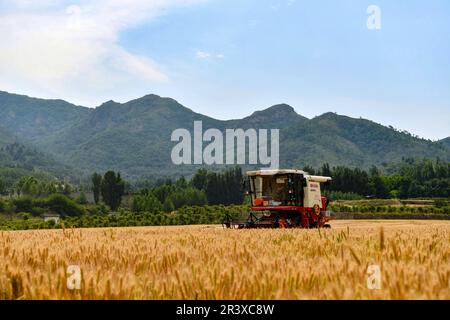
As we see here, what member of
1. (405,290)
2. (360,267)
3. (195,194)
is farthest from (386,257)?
(195,194)

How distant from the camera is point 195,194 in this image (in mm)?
141500

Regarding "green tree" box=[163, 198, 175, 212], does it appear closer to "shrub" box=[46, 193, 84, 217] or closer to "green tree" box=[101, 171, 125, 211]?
"shrub" box=[46, 193, 84, 217]

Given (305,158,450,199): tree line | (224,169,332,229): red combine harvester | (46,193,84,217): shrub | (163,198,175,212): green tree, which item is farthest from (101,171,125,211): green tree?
(224,169,332,229): red combine harvester

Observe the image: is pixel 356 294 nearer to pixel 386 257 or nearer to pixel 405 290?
pixel 405 290

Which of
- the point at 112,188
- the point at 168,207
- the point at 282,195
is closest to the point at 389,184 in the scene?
the point at 112,188

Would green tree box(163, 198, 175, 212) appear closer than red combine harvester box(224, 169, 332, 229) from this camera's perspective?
No

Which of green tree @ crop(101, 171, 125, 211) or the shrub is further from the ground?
green tree @ crop(101, 171, 125, 211)

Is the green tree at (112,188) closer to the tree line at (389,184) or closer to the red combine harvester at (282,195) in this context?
the tree line at (389,184)

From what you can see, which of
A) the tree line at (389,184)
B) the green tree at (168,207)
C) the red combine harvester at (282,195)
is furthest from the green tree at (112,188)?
Result: the red combine harvester at (282,195)

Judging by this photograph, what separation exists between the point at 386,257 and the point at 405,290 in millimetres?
3266

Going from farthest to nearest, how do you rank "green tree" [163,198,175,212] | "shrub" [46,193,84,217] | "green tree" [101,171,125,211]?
"green tree" [101,171,125,211]
"shrub" [46,193,84,217]
"green tree" [163,198,175,212]

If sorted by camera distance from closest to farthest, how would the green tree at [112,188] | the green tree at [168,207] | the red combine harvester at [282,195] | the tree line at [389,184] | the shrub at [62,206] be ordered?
the red combine harvester at [282,195], the green tree at [168,207], the shrub at [62,206], the green tree at [112,188], the tree line at [389,184]

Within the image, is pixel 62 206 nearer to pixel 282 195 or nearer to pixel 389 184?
pixel 282 195

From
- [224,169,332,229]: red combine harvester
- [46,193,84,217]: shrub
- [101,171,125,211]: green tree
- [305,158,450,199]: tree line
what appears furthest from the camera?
[305,158,450,199]: tree line
